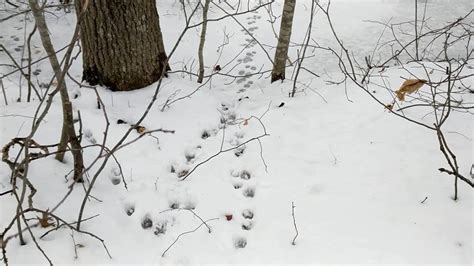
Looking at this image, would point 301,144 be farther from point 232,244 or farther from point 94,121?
point 94,121

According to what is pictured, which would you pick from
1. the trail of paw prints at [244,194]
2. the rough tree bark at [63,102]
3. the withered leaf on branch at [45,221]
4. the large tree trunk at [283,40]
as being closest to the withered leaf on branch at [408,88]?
the large tree trunk at [283,40]

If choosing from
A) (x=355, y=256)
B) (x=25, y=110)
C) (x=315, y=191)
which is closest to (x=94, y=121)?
(x=25, y=110)

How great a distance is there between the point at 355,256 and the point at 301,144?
100 cm

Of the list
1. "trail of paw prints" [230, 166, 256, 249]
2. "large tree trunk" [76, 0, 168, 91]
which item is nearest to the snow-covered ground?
"trail of paw prints" [230, 166, 256, 249]

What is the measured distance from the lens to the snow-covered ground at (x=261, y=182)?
6.70ft

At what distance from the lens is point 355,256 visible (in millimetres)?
2002

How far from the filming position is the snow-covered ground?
2043 mm

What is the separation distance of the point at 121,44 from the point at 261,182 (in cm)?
161

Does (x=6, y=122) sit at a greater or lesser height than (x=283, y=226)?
greater

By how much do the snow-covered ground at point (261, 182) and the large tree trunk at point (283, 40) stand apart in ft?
0.48

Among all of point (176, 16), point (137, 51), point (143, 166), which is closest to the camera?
point (143, 166)

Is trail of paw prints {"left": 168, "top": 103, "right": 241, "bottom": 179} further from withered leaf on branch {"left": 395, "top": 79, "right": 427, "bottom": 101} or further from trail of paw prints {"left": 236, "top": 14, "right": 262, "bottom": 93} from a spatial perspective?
withered leaf on branch {"left": 395, "top": 79, "right": 427, "bottom": 101}

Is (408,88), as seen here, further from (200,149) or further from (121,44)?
(121,44)

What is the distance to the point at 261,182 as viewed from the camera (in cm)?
254
